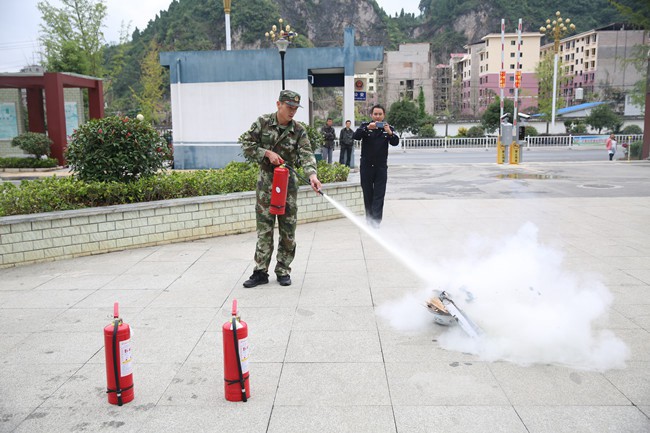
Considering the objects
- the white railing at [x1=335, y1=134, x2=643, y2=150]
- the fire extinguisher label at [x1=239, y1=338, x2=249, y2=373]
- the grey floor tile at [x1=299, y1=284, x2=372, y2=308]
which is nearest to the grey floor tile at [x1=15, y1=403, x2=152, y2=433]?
the fire extinguisher label at [x1=239, y1=338, x2=249, y2=373]

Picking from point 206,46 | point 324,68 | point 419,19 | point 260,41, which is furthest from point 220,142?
point 419,19

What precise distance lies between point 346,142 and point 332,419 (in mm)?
16317

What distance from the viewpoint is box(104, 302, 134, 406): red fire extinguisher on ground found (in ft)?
10.3

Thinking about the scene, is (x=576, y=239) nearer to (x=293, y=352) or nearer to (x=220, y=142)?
(x=293, y=352)

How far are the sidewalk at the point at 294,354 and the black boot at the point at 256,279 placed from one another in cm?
11

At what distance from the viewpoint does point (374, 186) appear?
8562mm

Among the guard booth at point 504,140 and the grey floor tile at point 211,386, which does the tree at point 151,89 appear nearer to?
the guard booth at point 504,140

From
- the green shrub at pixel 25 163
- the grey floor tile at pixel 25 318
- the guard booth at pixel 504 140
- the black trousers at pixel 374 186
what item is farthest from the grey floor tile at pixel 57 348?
the guard booth at pixel 504 140

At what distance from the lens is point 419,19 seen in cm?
15500

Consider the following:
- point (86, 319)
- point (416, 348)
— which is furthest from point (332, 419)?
point (86, 319)

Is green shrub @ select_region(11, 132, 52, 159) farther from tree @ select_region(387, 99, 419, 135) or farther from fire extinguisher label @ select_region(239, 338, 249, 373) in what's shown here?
tree @ select_region(387, 99, 419, 135)

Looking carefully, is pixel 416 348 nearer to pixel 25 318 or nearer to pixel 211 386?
pixel 211 386

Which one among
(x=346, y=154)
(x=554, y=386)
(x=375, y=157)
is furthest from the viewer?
(x=346, y=154)

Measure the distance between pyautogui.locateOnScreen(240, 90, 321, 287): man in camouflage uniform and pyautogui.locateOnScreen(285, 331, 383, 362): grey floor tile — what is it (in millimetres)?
1489
